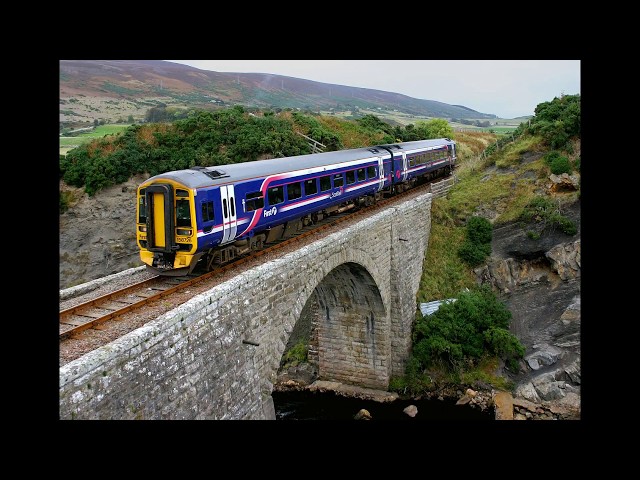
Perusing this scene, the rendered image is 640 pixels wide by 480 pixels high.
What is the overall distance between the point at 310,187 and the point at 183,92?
49.3 m

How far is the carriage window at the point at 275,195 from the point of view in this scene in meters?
13.8

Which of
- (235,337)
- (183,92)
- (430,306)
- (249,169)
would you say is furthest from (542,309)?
(183,92)

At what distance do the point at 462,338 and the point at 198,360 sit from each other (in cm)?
1539

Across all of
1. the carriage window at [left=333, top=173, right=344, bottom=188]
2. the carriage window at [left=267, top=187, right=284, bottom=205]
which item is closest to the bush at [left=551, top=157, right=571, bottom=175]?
the carriage window at [left=333, top=173, right=344, bottom=188]

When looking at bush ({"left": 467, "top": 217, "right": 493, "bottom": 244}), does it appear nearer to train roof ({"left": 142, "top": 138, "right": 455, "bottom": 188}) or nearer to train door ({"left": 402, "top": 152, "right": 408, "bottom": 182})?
train door ({"left": 402, "top": 152, "right": 408, "bottom": 182})

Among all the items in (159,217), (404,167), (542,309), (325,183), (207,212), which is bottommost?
(542,309)

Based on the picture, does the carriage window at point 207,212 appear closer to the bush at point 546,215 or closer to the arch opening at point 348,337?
the arch opening at point 348,337

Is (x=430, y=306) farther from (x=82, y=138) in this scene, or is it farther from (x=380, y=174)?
(x=82, y=138)

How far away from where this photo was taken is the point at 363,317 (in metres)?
21.3

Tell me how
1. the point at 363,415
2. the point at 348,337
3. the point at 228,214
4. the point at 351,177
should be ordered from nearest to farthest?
the point at 228,214 → the point at 351,177 → the point at 363,415 → the point at 348,337

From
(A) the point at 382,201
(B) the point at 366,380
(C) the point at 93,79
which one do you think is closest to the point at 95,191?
(A) the point at 382,201

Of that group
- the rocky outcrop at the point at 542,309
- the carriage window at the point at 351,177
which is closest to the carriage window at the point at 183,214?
the carriage window at the point at 351,177

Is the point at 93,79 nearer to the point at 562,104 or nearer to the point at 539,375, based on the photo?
the point at 562,104

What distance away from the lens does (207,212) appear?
11.5 m
